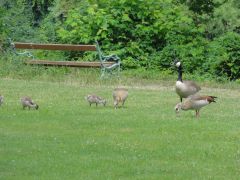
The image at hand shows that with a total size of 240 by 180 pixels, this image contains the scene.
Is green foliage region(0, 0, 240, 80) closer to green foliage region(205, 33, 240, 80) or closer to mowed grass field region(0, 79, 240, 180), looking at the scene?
green foliage region(205, 33, 240, 80)

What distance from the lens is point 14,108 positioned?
16.7 m

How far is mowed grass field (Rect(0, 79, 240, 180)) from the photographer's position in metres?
10.6

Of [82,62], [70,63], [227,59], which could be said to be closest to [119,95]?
[82,62]

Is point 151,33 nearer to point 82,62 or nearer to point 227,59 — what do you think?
point 227,59

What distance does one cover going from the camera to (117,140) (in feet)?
42.2

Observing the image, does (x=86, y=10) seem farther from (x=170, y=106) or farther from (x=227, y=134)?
(x=227, y=134)

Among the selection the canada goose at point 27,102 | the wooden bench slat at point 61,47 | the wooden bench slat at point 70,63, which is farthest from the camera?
the wooden bench slat at point 61,47

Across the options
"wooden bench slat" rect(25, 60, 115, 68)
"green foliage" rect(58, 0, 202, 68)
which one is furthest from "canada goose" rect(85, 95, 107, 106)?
"green foliage" rect(58, 0, 202, 68)

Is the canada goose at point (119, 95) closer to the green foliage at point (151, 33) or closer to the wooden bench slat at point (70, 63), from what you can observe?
the wooden bench slat at point (70, 63)

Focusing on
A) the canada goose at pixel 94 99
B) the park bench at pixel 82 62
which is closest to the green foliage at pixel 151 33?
the park bench at pixel 82 62

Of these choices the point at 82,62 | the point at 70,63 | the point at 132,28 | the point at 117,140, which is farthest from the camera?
the point at 132,28

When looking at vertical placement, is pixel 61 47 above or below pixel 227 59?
above

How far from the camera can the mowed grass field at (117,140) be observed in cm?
1058

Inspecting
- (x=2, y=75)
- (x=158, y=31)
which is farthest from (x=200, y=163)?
(x=158, y=31)
